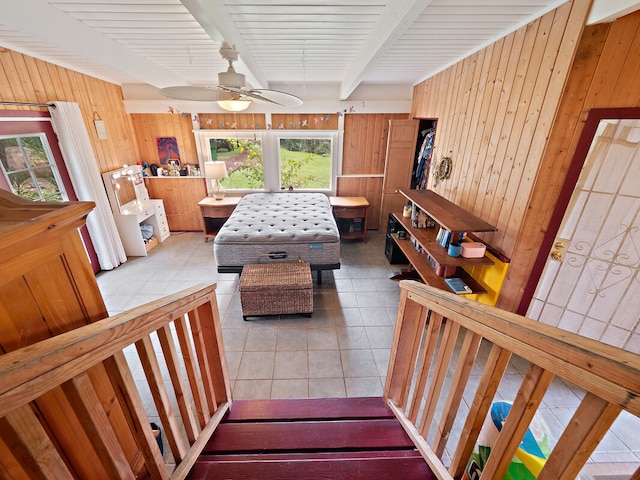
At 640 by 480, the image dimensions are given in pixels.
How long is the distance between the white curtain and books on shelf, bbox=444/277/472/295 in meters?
4.23

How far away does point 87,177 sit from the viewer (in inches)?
144

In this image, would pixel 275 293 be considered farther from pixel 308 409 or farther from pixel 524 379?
pixel 524 379

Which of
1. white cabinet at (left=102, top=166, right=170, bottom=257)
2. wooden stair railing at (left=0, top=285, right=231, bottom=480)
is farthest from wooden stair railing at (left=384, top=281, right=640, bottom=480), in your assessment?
white cabinet at (left=102, top=166, right=170, bottom=257)

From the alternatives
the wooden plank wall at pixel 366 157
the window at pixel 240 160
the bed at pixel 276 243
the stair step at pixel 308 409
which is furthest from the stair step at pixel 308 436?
the window at pixel 240 160

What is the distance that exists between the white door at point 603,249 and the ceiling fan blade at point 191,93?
271 cm

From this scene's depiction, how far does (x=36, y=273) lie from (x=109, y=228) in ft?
13.0

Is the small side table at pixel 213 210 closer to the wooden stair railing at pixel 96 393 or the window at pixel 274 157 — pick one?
the window at pixel 274 157

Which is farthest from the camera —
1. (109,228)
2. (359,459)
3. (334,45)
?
(109,228)

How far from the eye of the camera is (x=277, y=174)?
17.2 feet

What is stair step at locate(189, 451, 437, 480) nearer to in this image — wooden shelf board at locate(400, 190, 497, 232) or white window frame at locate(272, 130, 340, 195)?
wooden shelf board at locate(400, 190, 497, 232)

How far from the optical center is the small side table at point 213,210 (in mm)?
4824

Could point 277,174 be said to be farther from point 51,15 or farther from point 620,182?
point 620,182

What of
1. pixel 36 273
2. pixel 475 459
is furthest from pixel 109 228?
pixel 475 459

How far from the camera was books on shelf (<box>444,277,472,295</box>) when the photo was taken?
255 cm
